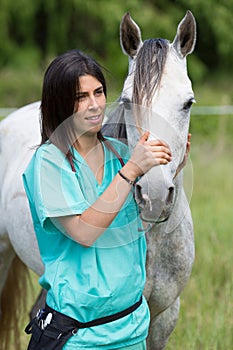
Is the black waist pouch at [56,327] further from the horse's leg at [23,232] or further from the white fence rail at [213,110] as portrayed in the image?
the white fence rail at [213,110]

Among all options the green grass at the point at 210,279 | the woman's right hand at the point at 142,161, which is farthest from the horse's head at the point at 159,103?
the green grass at the point at 210,279

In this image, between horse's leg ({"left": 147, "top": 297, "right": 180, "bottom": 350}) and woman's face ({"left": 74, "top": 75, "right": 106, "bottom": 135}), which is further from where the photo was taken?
horse's leg ({"left": 147, "top": 297, "right": 180, "bottom": 350})

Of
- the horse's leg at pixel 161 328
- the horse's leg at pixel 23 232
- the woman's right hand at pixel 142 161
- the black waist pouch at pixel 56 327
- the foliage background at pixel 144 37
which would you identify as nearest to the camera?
the woman's right hand at pixel 142 161

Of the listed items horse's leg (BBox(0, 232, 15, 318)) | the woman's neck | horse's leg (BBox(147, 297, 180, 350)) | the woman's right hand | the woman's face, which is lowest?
horse's leg (BBox(0, 232, 15, 318))

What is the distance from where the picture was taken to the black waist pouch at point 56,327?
1780 millimetres

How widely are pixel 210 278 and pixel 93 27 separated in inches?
530

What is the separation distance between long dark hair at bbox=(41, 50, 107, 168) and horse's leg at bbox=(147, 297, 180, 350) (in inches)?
44.7

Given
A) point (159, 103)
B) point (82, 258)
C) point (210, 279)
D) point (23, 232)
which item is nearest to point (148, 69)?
point (159, 103)

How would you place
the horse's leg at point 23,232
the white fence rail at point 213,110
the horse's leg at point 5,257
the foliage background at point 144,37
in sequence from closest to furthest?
the horse's leg at point 23,232 → the horse's leg at point 5,257 → the foliage background at point 144,37 → the white fence rail at point 213,110

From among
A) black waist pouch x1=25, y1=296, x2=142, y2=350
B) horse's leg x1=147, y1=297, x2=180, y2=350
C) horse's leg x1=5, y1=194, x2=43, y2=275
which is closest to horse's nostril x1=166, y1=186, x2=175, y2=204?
black waist pouch x1=25, y1=296, x2=142, y2=350

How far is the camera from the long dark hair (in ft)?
5.97

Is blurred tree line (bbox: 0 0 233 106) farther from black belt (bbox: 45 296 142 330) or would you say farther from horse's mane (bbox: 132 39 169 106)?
black belt (bbox: 45 296 142 330)

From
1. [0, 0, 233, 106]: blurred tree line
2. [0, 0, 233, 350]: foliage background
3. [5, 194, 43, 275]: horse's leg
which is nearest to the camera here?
[5, 194, 43, 275]: horse's leg

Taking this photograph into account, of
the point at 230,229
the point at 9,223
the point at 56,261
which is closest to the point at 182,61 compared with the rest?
the point at 56,261
